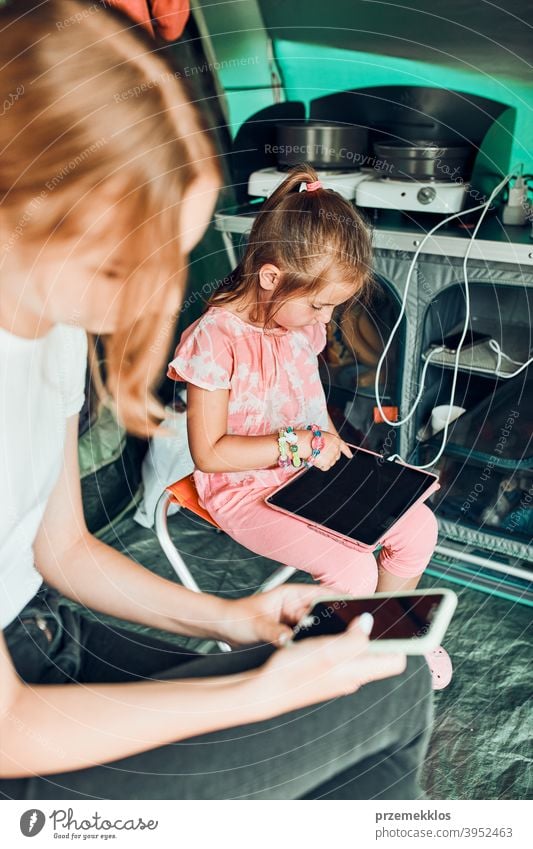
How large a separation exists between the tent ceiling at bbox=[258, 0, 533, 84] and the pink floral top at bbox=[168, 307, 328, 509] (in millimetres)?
594

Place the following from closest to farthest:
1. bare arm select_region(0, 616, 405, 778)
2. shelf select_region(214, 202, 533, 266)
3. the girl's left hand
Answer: bare arm select_region(0, 616, 405, 778)
the girl's left hand
shelf select_region(214, 202, 533, 266)

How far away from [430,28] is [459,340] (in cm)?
54

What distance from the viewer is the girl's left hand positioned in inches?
35.9

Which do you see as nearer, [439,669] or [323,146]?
[439,669]

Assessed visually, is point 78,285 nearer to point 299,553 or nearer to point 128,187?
point 128,187

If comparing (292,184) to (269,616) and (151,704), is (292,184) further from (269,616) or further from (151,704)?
(151,704)

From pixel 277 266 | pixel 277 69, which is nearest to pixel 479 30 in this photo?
pixel 277 69

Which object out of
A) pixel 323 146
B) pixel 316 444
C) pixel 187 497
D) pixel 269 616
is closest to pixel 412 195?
pixel 323 146

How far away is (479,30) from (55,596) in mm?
1116

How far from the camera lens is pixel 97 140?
3.37 ft

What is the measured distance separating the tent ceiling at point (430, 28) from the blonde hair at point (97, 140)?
31 centimetres

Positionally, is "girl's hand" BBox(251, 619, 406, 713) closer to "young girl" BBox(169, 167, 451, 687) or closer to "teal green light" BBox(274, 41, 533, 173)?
"young girl" BBox(169, 167, 451, 687)

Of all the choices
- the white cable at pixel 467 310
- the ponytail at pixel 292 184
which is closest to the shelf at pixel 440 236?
the white cable at pixel 467 310

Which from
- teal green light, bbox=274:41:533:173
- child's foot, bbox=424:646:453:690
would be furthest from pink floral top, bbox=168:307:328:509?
teal green light, bbox=274:41:533:173
